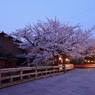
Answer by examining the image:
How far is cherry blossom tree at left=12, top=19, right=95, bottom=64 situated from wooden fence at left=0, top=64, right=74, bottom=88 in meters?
2.45

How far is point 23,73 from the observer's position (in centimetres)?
1174

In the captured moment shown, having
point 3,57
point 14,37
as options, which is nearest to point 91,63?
point 14,37

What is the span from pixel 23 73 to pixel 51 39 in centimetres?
895

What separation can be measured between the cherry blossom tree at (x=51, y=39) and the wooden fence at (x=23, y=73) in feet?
8.02

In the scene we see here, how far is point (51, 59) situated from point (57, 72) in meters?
4.08

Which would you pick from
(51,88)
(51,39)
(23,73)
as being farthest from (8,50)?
(51,88)

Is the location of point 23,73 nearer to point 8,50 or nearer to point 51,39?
point 51,39

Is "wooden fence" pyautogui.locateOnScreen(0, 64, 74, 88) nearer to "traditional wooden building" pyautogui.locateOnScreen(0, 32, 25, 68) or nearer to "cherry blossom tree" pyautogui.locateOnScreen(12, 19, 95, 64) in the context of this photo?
"cherry blossom tree" pyautogui.locateOnScreen(12, 19, 95, 64)

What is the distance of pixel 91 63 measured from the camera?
33375 mm

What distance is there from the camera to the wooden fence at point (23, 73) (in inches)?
365

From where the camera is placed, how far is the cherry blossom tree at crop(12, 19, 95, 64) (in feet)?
64.8

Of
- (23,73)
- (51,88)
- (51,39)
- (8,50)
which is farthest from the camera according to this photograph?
(8,50)

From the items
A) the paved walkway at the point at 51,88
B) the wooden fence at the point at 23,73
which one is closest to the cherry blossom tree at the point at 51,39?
the wooden fence at the point at 23,73

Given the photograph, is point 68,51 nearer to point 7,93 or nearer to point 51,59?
point 51,59
